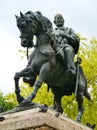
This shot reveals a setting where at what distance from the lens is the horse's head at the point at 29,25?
447 inches

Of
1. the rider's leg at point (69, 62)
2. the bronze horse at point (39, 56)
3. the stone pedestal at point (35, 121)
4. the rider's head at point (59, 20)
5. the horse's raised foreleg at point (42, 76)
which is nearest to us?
the stone pedestal at point (35, 121)

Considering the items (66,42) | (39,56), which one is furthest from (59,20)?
(39,56)

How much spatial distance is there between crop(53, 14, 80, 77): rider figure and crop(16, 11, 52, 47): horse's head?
1.87ft

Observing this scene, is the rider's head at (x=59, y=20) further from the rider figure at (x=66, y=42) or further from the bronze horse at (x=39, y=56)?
the bronze horse at (x=39, y=56)

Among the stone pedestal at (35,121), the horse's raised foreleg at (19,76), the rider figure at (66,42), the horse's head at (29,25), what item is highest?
the horse's head at (29,25)

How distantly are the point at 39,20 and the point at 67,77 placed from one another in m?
1.74

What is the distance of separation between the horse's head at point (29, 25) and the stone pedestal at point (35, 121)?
81.7 inches

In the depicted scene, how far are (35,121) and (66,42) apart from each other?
11.0ft

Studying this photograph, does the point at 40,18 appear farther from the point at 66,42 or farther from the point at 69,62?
the point at 69,62

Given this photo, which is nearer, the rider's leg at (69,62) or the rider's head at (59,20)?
the rider's leg at (69,62)

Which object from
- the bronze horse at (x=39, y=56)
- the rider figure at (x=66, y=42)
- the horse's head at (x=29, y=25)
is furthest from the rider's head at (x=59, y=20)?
the horse's head at (x=29, y=25)

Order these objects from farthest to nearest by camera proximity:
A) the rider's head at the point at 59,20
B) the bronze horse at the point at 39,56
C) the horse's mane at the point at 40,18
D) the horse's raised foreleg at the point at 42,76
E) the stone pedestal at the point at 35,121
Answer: the rider's head at the point at 59,20
the horse's mane at the point at 40,18
the bronze horse at the point at 39,56
the horse's raised foreleg at the point at 42,76
the stone pedestal at the point at 35,121

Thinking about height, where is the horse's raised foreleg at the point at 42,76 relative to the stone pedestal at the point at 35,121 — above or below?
above

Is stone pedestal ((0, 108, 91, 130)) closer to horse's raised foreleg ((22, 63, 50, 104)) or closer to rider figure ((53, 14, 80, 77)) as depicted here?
horse's raised foreleg ((22, 63, 50, 104))
